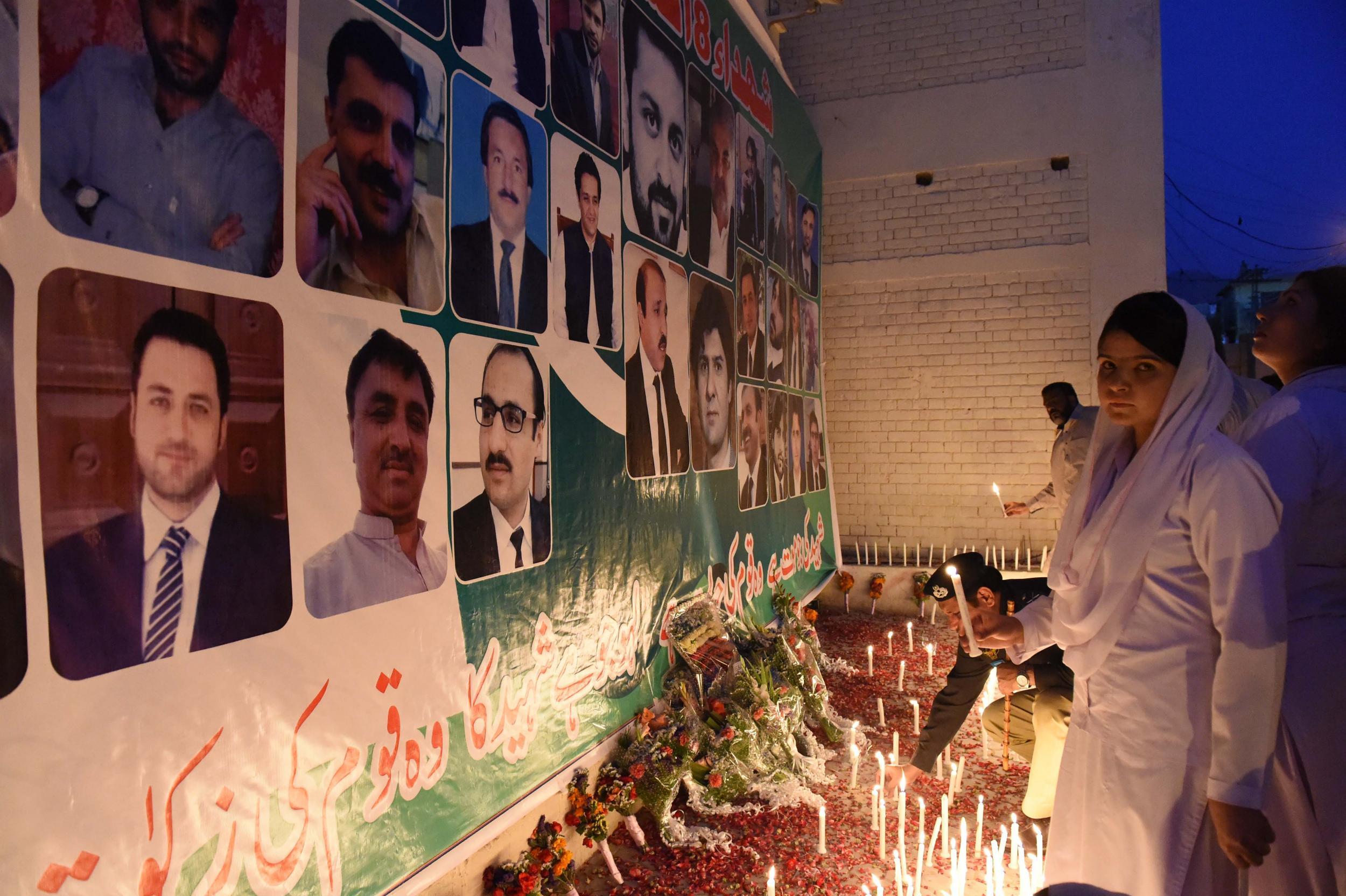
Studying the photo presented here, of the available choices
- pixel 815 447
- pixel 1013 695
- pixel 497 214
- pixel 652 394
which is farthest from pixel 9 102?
pixel 815 447

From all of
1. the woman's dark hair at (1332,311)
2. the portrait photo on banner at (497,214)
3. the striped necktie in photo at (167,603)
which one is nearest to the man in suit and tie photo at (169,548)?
the striped necktie in photo at (167,603)

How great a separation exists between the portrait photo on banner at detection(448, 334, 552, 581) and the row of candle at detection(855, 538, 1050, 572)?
515 centimetres

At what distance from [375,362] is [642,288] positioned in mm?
1649

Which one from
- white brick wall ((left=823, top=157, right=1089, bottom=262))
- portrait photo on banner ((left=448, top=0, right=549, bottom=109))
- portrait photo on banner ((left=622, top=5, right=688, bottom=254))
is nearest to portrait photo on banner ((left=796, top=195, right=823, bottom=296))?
white brick wall ((left=823, top=157, right=1089, bottom=262))

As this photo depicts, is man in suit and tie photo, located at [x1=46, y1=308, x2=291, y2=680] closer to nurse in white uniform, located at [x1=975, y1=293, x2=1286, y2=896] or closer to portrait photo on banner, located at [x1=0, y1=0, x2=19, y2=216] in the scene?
portrait photo on banner, located at [x1=0, y1=0, x2=19, y2=216]

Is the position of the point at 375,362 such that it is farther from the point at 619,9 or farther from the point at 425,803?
the point at 619,9

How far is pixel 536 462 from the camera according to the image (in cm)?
249

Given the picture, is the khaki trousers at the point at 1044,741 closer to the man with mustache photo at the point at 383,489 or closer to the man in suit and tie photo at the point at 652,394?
the man in suit and tie photo at the point at 652,394

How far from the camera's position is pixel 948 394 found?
24.5 ft

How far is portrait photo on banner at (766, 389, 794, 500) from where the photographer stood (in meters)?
5.30

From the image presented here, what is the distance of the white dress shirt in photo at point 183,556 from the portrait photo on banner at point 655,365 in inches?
72.2

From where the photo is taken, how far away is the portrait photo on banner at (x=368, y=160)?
1.66 metres

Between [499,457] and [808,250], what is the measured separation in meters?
5.03

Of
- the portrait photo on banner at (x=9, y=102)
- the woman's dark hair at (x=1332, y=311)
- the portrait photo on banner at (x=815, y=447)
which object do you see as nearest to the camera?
the portrait photo on banner at (x=9, y=102)
